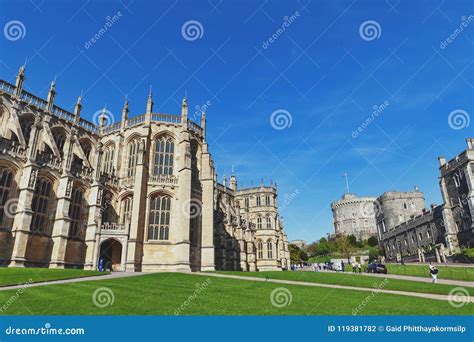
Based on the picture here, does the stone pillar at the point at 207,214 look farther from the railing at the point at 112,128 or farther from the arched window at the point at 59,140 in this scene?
the arched window at the point at 59,140

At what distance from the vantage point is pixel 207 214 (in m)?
33.4

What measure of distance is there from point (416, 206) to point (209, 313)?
88.5 metres

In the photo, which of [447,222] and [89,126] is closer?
[89,126]

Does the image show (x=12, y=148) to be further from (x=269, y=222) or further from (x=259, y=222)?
(x=269, y=222)

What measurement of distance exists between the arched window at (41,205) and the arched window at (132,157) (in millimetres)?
8046

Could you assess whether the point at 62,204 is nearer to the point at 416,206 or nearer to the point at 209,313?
the point at 209,313

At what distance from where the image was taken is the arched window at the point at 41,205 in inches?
1033

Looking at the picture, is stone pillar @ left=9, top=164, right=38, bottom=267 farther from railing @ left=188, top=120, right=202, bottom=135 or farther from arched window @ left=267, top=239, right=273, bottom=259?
arched window @ left=267, top=239, right=273, bottom=259

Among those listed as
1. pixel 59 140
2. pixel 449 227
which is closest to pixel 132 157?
pixel 59 140

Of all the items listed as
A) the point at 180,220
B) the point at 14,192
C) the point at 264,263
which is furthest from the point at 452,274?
the point at 14,192

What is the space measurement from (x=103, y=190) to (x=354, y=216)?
10611 cm

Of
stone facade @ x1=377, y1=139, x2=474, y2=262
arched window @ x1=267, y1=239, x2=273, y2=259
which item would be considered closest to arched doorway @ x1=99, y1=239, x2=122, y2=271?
arched window @ x1=267, y1=239, x2=273, y2=259

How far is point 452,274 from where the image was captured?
26969mm

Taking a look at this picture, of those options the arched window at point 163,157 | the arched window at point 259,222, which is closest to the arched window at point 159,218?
the arched window at point 163,157
